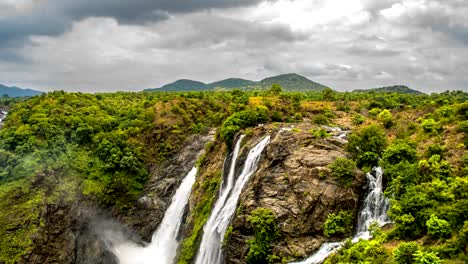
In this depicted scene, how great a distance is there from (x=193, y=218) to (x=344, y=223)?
1832 centimetres

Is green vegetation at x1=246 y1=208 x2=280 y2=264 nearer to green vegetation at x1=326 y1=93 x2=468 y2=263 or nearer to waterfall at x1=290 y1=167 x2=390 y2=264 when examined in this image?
waterfall at x1=290 y1=167 x2=390 y2=264

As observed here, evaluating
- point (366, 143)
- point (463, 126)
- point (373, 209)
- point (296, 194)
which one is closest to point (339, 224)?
point (373, 209)

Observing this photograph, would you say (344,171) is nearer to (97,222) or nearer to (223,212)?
(223,212)

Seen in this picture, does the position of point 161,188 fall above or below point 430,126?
below

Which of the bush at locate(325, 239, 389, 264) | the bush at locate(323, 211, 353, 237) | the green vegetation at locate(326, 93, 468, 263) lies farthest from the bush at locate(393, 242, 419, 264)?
the bush at locate(323, 211, 353, 237)

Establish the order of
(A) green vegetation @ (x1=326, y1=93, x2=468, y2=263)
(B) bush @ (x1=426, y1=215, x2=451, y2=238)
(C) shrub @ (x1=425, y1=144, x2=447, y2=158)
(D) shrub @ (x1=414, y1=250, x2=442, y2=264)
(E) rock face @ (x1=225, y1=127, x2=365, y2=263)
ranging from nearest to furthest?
1. (D) shrub @ (x1=414, y1=250, x2=442, y2=264)
2. (A) green vegetation @ (x1=326, y1=93, x2=468, y2=263)
3. (B) bush @ (x1=426, y1=215, x2=451, y2=238)
4. (E) rock face @ (x1=225, y1=127, x2=365, y2=263)
5. (C) shrub @ (x1=425, y1=144, x2=447, y2=158)

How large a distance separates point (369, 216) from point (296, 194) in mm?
5166

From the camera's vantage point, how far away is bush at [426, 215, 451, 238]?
61.4 ft

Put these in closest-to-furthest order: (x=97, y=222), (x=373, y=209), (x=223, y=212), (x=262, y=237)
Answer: (x=373, y=209), (x=262, y=237), (x=223, y=212), (x=97, y=222)

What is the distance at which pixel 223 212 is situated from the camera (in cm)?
3225

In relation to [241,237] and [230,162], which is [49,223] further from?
[241,237]

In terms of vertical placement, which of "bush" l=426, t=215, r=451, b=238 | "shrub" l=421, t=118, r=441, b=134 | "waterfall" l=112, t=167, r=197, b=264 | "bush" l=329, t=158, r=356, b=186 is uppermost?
"shrub" l=421, t=118, r=441, b=134

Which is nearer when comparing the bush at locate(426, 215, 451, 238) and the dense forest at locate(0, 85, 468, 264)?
the bush at locate(426, 215, 451, 238)

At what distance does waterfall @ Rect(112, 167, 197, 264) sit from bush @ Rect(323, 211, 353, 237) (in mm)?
20145
